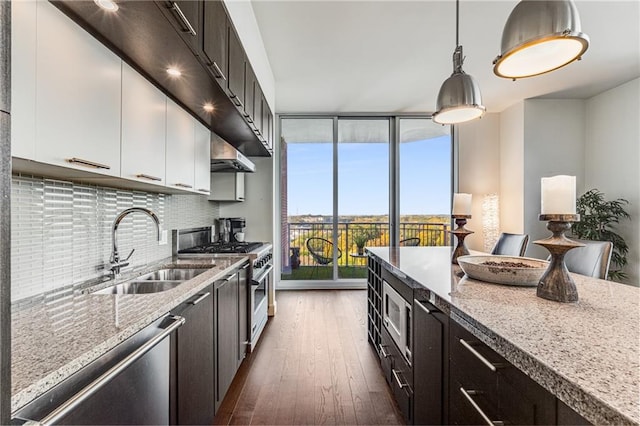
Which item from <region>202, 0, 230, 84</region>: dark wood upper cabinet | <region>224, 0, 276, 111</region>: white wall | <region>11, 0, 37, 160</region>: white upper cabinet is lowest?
<region>11, 0, 37, 160</region>: white upper cabinet

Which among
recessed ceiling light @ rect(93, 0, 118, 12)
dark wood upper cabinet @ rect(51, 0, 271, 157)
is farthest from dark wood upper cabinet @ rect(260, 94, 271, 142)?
recessed ceiling light @ rect(93, 0, 118, 12)

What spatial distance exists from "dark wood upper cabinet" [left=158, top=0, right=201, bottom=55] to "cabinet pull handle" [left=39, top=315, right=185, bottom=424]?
4.14 feet

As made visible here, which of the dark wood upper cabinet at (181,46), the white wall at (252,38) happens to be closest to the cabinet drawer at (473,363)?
the dark wood upper cabinet at (181,46)

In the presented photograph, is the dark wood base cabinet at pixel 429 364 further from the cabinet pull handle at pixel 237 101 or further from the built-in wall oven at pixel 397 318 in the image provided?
the cabinet pull handle at pixel 237 101

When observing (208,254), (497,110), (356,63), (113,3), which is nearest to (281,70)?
(356,63)

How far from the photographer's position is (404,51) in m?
3.16

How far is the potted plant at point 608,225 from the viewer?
383 centimetres

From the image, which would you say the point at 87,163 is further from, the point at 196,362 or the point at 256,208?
the point at 256,208

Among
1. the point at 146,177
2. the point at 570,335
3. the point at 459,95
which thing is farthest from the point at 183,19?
the point at 570,335

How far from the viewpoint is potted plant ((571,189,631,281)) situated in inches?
151

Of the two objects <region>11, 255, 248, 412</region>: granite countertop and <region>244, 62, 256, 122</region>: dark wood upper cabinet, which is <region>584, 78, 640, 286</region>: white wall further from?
<region>11, 255, 248, 412</region>: granite countertop

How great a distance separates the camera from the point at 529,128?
4.55 meters

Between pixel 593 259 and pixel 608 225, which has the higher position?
pixel 608 225

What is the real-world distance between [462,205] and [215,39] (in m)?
1.86
